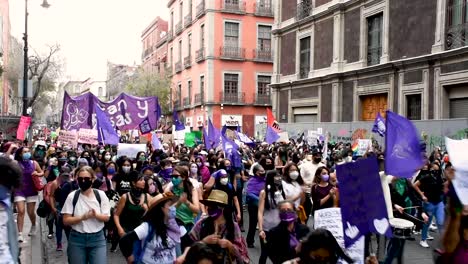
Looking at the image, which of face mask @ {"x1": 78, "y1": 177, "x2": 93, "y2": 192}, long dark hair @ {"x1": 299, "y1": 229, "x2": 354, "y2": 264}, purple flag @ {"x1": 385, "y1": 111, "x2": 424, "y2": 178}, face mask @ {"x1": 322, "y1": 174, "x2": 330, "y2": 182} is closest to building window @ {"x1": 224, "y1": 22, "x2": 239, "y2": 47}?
face mask @ {"x1": 322, "y1": 174, "x2": 330, "y2": 182}

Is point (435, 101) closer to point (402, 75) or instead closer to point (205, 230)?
point (402, 75)

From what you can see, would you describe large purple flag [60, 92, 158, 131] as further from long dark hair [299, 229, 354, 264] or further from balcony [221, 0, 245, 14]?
balcony [221, 0, 245, 14]

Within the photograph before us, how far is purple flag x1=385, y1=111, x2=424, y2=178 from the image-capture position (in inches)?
232

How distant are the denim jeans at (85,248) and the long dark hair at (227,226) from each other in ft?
4.44

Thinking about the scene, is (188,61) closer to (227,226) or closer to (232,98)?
(232,98)

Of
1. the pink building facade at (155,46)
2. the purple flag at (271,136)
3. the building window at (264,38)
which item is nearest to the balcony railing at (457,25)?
the purple flag at (271,136)

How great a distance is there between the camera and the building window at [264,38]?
45.9 m

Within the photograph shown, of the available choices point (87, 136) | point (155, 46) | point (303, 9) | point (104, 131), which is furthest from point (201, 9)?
point (104, 131)

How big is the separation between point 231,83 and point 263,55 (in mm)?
3765

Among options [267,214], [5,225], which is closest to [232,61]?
[267,214]

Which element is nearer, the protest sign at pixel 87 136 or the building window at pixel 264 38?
the protest sign at pixel 87 136

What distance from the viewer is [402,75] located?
2223cm

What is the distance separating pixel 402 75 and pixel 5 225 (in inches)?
794

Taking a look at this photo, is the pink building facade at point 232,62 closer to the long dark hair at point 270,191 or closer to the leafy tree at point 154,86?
the leafy tree at point 154,86
